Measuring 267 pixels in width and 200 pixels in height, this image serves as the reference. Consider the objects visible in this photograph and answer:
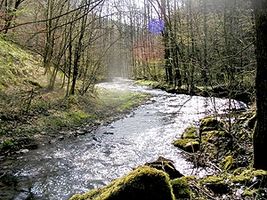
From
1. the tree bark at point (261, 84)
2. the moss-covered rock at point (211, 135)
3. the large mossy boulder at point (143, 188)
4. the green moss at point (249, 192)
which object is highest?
the tree bark at point (261, 84)

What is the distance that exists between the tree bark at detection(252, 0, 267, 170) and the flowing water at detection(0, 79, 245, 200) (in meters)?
1.51

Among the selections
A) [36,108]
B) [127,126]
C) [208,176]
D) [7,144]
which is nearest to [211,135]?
[208,176]

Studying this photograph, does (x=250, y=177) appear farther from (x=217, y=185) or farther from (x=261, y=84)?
(x=261, y=84)

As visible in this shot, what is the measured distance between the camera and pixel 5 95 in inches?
540

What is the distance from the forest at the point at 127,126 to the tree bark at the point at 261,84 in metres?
0.02

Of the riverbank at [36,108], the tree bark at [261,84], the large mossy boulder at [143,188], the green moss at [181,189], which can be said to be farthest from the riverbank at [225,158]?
the riverbank at [36,108]

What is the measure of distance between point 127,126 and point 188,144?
5.36 metres

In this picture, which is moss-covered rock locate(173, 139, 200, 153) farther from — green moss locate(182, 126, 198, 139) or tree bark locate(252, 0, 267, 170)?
tree bark locate(252, 0, 267, 170)

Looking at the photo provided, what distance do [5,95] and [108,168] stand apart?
7162 millimetres

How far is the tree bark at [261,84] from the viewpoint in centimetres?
570

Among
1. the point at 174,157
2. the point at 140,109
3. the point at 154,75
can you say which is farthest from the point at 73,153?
the point at 154,75

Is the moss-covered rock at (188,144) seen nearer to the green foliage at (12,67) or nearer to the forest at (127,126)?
the forest at (127,126)

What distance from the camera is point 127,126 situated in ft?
49.0

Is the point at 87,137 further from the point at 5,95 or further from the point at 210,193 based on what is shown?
the point at 210,193
